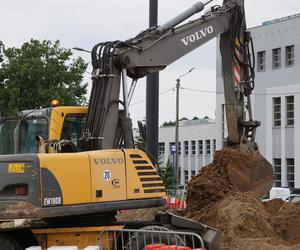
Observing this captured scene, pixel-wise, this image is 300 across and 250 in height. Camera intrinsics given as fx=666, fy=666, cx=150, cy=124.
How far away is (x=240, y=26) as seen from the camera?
12.0 meters

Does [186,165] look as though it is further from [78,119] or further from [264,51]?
[78,119]

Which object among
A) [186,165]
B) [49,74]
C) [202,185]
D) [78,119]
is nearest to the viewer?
[78,119]

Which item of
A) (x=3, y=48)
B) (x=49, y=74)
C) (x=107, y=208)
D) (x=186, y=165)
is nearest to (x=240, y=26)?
(x=107, y=208)

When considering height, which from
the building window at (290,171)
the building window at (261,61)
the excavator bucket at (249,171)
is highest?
the building window at (261,61)

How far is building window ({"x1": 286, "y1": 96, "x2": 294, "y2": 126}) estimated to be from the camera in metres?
45.8

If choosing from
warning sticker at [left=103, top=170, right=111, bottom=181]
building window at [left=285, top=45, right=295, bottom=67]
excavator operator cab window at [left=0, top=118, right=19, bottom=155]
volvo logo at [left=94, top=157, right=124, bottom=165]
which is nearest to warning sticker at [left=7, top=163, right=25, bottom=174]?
volvo logo at [left=94, top=157, right=124, bottom=165]

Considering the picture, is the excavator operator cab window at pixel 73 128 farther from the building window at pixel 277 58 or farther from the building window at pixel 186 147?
the building window at pixel 186 147

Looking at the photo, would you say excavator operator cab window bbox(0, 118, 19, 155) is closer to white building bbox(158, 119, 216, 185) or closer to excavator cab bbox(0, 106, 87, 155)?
excavator cab bbox(0, 106, 87, 155)

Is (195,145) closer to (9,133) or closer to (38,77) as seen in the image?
(38,77)

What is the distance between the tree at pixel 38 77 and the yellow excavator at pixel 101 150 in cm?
1689

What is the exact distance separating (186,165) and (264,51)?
2097cm

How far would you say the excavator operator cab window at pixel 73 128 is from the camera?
10258mm

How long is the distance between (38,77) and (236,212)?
803 inches

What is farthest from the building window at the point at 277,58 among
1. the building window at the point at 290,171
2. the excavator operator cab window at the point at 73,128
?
the excavator operator cab window at the point at 73,128
